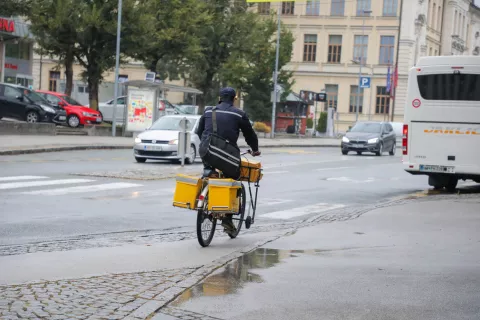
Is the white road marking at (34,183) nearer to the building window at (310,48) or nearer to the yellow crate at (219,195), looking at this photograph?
the yellow crate at (219,195)

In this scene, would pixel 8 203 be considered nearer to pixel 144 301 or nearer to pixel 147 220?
pixel 147 220

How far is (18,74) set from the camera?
59000mm

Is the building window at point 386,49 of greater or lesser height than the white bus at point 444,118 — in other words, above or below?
above

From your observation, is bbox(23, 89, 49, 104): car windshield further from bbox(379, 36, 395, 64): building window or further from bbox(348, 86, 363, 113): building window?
bbox(379, 36, 395, 64): building window

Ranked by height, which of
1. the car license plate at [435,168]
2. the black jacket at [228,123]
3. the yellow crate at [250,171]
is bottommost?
the car license plate at [435,168]

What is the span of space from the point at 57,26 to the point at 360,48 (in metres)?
45.6

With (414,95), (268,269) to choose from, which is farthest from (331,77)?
(268,269)

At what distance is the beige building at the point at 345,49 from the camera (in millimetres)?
86438

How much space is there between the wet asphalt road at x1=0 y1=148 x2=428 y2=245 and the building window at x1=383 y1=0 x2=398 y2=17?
5718cm

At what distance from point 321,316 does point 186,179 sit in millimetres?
4128

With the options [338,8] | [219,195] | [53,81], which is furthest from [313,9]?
[219,195]

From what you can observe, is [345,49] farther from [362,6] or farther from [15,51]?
[15,51]

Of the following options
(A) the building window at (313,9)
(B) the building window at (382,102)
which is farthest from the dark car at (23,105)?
Answer: (A) the building window at (313,9)

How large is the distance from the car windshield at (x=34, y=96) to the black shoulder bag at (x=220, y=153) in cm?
3129
